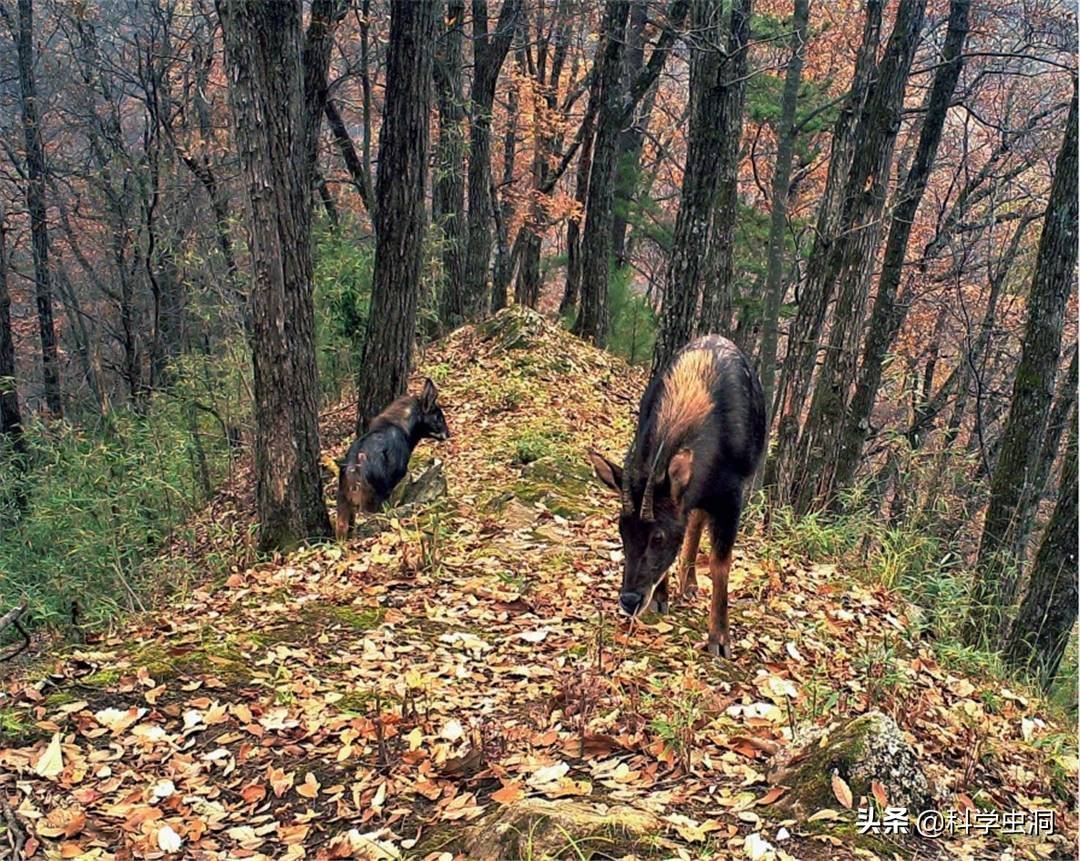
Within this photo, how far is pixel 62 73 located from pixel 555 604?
17.9 meters

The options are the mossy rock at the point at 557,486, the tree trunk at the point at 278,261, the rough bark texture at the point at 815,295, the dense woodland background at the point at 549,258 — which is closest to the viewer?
the tree trunk at the point at 278,261

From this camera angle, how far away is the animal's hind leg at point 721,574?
17.4 feet

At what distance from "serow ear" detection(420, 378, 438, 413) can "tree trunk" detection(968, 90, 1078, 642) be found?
19.9ft

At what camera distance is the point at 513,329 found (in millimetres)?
14594

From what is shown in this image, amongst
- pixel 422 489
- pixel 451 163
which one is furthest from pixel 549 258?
pixel 422 489

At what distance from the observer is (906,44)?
9562 mm

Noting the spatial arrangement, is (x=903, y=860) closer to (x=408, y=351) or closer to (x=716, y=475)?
(x=716, y=475)

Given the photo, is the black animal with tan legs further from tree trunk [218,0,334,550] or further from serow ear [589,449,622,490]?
tree trunk [218,0,334,550]

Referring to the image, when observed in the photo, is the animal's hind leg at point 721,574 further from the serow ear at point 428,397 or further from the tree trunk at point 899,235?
the tree trunk at point 899,235

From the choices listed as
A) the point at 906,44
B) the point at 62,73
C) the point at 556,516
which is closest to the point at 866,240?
the point at 906,44

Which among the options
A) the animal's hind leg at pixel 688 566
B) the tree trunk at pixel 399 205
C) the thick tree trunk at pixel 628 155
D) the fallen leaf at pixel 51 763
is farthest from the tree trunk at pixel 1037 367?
the thick tree trunk at pixel 628 155

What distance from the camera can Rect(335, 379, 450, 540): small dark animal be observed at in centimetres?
890

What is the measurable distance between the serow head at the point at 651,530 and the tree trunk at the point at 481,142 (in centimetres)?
1271

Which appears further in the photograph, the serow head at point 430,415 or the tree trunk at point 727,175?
the serow head at point 430,415
